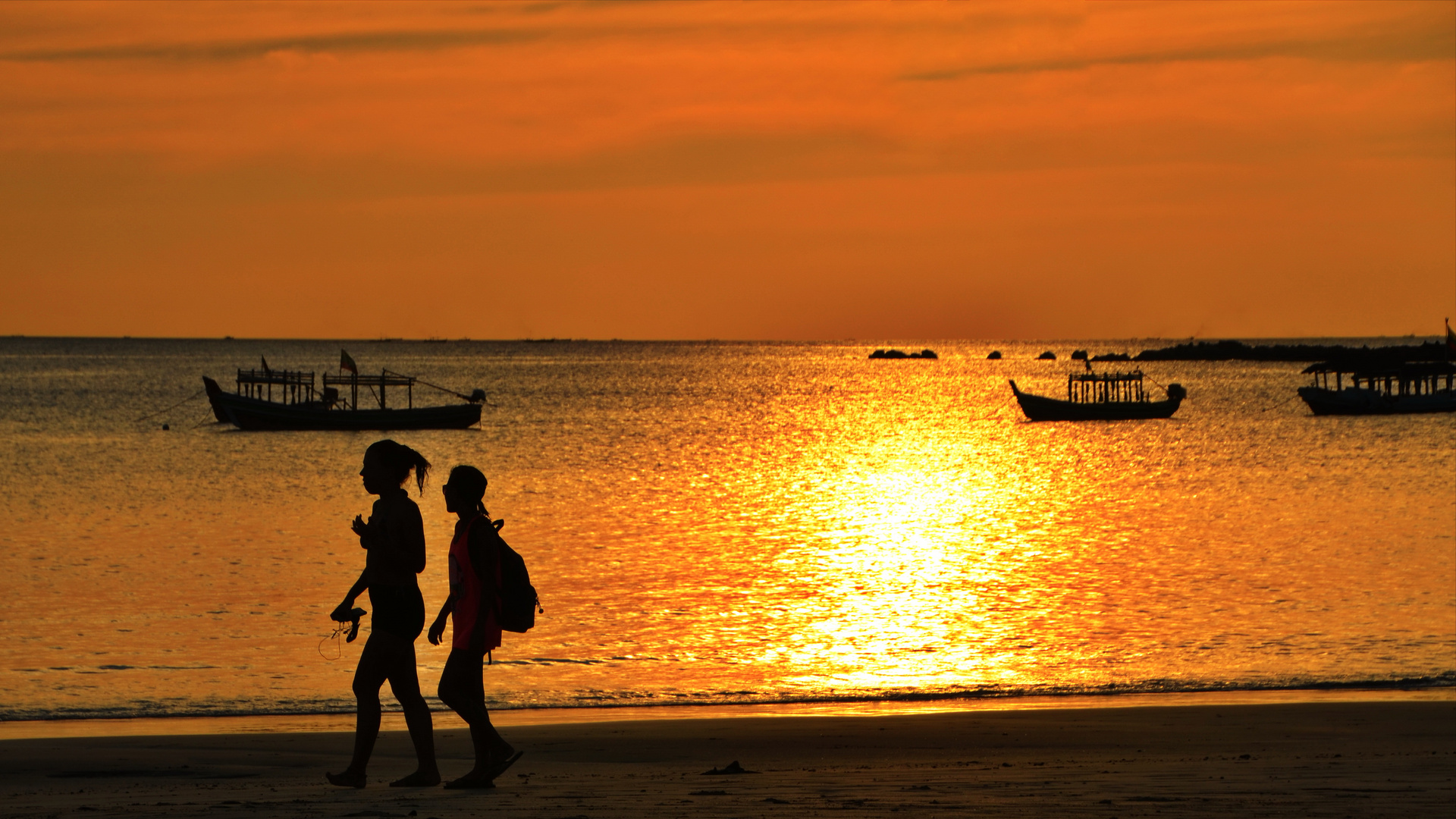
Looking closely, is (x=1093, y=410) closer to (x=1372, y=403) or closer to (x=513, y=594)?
(x=1372, y=403)

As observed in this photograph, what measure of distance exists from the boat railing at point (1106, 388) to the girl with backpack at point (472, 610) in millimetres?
79730

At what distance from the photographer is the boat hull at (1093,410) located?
8869 centimetres

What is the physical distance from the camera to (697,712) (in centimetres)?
1372

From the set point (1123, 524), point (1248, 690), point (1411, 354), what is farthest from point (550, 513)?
point (1411, 354)

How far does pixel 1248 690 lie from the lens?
48.5 ft

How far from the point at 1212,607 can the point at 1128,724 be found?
975 cm

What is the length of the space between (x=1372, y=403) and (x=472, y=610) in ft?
287

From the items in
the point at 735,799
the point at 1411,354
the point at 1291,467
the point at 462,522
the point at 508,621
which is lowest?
the point at 735,799

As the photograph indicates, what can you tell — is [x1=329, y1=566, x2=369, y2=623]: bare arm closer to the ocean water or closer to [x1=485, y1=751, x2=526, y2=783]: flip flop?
[x1=485, y1=751, x2=526, y2=783]: flip flop

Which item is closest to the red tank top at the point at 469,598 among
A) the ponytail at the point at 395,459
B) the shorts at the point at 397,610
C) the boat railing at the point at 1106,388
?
the shorts at the point at 397,610

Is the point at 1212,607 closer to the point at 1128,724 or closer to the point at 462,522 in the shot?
the point at 1128,724

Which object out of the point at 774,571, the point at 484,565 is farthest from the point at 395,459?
the point at 774,571

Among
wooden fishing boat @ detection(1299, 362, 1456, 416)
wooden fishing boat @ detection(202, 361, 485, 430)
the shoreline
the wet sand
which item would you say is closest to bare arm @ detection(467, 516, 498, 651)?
the wet sand

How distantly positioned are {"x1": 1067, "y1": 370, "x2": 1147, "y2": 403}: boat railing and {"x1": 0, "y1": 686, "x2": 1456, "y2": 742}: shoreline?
238 ft
